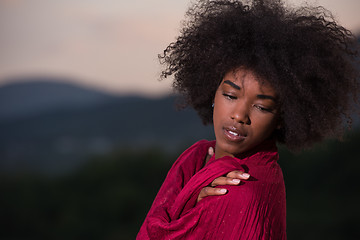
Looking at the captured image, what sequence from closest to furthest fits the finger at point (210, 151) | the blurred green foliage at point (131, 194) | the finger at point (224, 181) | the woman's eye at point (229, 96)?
1. the finger at point (224, 181)
2. the woman's eye at point (229, 96)
3. the finger at point (210, 151)
4. the blurred green foliage at point (131, 194)

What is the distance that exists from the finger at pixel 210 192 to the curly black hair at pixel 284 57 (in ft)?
1.75

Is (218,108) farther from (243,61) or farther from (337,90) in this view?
(337,90)

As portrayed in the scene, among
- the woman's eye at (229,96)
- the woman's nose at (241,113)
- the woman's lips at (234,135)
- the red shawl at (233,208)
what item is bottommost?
the red shawl at (233,208)

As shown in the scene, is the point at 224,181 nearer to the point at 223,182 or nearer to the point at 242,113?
the point at 223,182

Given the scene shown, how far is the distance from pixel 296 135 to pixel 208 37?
2.35ft

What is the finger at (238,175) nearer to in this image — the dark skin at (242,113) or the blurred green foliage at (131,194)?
the dark skin at (242,113)

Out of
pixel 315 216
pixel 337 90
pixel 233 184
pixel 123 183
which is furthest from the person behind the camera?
pixel 123 183

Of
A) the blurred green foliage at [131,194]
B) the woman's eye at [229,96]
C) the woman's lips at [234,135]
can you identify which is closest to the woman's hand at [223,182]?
the woman's lips at [234,135]

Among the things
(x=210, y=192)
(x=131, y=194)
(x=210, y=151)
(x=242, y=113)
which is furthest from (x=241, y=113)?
(x=131, y=194)

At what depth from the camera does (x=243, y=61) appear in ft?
7.07

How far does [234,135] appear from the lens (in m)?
2.18

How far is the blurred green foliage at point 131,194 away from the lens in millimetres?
7145

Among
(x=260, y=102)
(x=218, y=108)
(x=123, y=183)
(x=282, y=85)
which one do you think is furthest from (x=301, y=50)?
(x=123, y=183)

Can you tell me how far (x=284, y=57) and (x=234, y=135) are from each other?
451 mm
